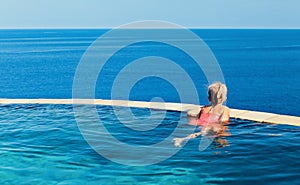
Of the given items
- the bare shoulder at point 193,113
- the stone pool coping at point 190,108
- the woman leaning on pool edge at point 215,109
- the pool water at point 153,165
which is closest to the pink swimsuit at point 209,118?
the woman leaning on pool edge at point 215,109

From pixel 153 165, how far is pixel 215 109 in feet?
10.1

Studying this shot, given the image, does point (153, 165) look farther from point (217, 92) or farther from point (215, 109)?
point (215, 109)

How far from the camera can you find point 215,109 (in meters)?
9.89

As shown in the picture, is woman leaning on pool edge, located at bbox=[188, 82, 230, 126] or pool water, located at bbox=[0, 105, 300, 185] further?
woman leaning on pool edge, located at bbox=[188, 82, 230, 126]

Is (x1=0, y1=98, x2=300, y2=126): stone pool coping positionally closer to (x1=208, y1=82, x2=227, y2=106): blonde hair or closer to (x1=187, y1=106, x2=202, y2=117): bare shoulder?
(x1=187, y1=106, x2=202, y2=117): bare shoulder

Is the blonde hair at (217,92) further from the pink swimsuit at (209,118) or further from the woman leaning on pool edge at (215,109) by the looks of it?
the pink swimsuit at (209,118)

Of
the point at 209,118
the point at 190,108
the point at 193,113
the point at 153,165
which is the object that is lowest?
the point at 153,165

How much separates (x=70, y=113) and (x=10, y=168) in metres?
4.63

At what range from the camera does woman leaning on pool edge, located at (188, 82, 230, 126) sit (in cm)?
951

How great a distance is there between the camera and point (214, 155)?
7.80 metres

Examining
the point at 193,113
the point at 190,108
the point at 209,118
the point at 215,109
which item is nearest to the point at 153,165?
the point at 209,118

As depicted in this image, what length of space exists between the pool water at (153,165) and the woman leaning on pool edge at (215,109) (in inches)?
13.6

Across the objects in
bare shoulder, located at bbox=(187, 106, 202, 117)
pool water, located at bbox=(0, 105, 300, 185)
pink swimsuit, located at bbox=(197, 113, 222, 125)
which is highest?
bare shoulder, located at bbox=(187, 106, 202, 117)

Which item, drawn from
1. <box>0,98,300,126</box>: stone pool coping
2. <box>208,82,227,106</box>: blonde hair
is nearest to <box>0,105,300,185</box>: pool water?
<box>0,98,300,126</box>: stone pool coping
